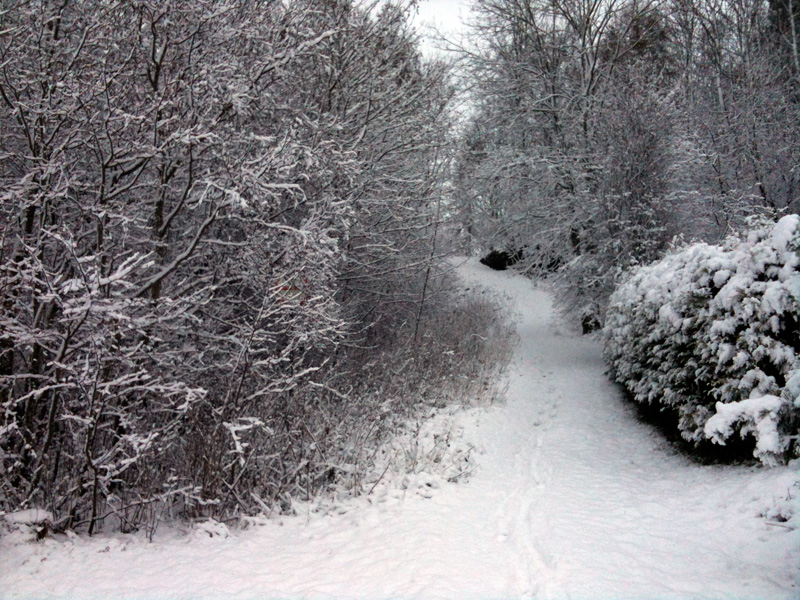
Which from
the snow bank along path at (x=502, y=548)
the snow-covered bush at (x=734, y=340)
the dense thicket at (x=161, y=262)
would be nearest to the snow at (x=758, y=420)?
the snow-covered bush at (x=734, y=340)

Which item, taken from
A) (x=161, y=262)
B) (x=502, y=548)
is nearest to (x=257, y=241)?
(x=161, y=262)

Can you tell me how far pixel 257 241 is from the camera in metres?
5.77

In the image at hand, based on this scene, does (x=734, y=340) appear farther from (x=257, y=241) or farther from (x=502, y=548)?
(x=257, y=241)

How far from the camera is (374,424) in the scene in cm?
669

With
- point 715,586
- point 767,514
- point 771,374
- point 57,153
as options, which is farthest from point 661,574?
point 57,153

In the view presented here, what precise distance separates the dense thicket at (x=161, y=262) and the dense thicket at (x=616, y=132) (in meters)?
7.32

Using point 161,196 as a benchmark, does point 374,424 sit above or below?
below

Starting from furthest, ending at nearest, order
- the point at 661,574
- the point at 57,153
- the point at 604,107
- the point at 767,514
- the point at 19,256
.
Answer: the point at 604,107, the point at 19,256, the point at 57,153, the point at 767,514, the point at 661,574

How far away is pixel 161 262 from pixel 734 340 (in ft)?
21.9

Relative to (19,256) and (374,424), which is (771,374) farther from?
(19,256)

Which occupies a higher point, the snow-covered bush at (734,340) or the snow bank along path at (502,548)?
the snow-covered bush at (734,340)

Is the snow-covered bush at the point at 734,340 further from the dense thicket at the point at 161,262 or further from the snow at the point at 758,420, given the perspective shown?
the dense thicket at the point at 161,262

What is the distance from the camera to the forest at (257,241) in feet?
15.4

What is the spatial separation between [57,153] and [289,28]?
2.80 m
